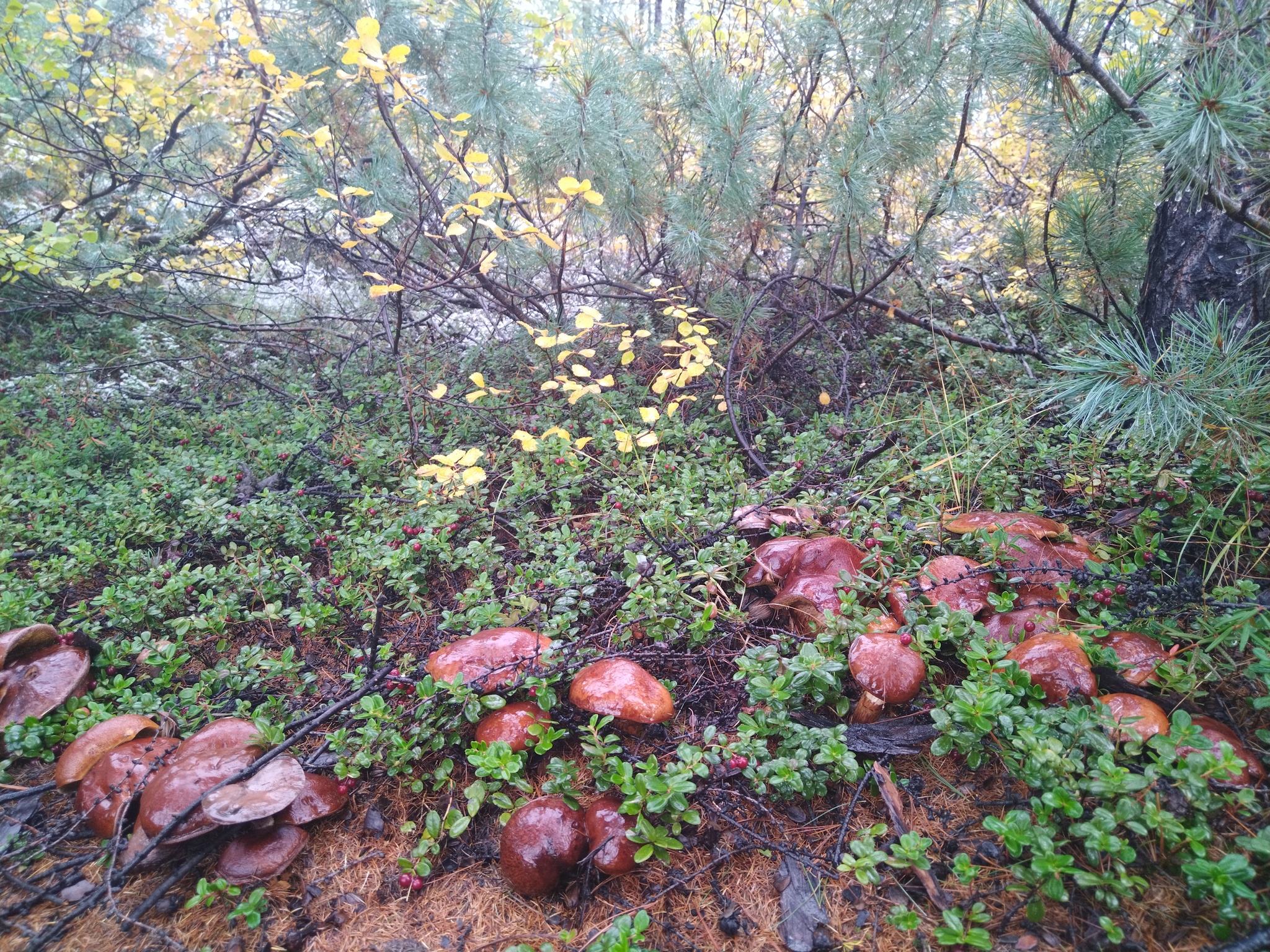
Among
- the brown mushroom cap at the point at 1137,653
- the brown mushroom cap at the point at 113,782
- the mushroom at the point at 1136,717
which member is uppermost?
the brown mushroom cap at the point at 1137,653

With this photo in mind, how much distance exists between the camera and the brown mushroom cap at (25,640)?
2.35 m

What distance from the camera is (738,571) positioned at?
2.62m

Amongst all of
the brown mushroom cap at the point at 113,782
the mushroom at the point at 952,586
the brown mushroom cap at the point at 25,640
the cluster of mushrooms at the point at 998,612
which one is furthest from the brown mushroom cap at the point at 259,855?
the mushroom at the point at 952,586

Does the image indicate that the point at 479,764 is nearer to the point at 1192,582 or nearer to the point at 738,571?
the point at 738,571

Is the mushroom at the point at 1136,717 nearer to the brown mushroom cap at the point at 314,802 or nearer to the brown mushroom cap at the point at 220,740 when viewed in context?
the brown mushroom cap at the point at 314,802

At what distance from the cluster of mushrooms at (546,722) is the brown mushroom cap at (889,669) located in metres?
0.60

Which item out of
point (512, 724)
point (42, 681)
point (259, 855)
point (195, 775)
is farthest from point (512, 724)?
point (42, 681)

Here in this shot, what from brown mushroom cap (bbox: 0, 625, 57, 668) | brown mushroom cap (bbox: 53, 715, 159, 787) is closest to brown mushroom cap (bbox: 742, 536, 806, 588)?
brown mushroom cap (bbox: 53, 715, 159, 787)

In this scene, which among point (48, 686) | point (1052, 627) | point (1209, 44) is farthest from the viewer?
point (48, 686)

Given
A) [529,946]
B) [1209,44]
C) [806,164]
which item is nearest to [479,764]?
[529,946]

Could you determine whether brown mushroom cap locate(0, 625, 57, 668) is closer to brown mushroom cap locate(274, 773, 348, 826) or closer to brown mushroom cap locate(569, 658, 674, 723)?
brown mushroom cap locate(274, 773, 348, 826)

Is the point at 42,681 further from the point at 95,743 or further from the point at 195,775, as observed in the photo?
the point at 195,775

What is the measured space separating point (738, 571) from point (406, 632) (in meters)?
1.44

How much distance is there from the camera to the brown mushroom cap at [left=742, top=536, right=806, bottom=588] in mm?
2471
